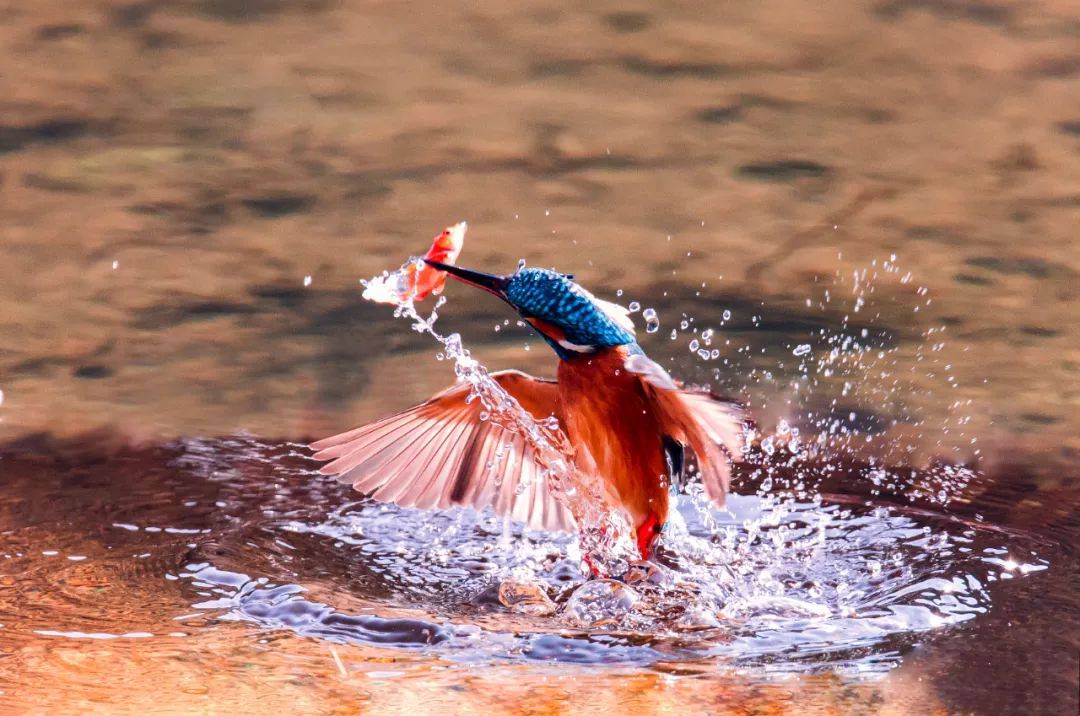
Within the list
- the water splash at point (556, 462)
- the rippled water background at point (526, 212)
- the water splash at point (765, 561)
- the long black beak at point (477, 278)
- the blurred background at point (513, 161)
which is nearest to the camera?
the water splash at point (765, 561)

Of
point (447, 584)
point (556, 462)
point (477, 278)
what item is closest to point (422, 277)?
point (477, 278)

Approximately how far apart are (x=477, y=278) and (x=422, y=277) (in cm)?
16

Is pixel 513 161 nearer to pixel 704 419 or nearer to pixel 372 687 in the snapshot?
pixel 704 419

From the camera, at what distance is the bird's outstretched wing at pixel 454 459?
342 cm

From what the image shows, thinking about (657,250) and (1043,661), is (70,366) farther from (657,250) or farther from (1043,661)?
(1043,661)

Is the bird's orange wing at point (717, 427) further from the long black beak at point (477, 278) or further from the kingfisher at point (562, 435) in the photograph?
the long black beak at point (477, 278)

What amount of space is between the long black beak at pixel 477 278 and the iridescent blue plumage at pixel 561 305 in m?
0.02

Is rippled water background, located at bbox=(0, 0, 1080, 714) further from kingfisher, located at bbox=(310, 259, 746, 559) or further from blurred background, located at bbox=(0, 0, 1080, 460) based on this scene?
kingfisher, located at bbox=(310, 259, 746, 559)

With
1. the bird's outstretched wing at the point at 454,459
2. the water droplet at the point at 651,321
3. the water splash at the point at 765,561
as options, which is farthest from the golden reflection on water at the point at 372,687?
the water droplet at the point at 651,321

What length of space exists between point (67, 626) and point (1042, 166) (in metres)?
4.63

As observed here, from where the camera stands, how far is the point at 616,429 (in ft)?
11.1

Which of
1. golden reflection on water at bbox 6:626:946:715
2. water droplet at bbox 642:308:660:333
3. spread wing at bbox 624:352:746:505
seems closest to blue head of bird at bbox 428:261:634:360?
spread wing at bbox 624:352:746:505

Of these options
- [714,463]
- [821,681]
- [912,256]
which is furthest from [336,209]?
[821,681]

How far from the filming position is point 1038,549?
3148 millimetres
